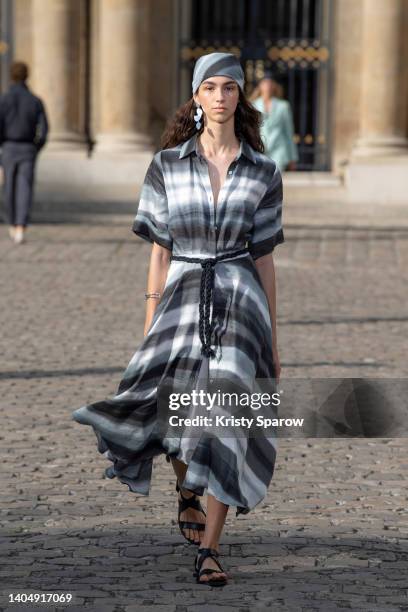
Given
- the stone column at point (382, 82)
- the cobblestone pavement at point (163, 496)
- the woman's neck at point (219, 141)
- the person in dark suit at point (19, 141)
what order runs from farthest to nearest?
the stone column at point (382, 82), the person in dark suit at point (19, 141), the woman's neck at point (219, 141), the cobblestone pavement at point (163, 496)

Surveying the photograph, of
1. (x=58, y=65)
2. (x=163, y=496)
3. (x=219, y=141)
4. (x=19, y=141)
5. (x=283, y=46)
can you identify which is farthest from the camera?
(x=283, y=46)

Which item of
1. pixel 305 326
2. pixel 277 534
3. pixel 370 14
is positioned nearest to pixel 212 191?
pixel 277 534

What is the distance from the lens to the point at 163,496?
652 centimetres

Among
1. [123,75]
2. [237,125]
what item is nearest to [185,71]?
[123,75]

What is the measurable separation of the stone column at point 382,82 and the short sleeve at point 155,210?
17.0m

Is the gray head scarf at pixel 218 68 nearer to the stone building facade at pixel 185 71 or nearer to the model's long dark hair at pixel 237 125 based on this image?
the model's long dark hair at pixel 237 125

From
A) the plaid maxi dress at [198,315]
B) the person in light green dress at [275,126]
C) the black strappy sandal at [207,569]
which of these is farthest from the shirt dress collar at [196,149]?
the person in light green dress at [275,126]

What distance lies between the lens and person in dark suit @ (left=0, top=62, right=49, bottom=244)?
659 inches

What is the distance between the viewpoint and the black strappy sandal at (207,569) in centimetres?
521

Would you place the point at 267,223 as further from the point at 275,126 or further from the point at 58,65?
the point at 58,65

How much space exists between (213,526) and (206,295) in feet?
2.30

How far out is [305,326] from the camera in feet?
38.0

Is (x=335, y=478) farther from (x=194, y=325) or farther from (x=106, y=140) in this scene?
(x=106, y=140)

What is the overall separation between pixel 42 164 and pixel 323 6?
4678mm
